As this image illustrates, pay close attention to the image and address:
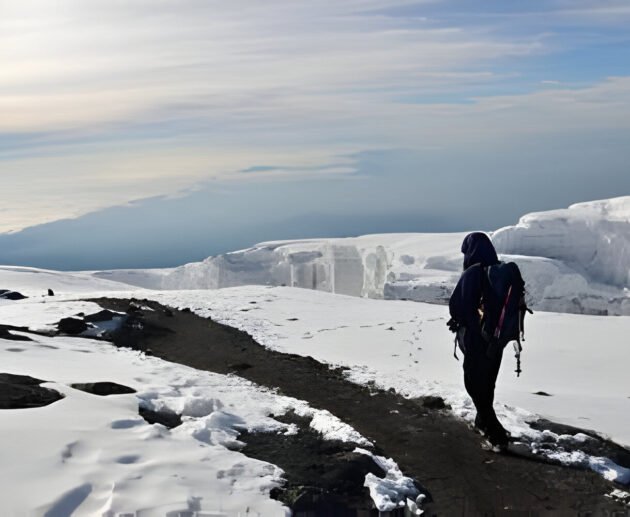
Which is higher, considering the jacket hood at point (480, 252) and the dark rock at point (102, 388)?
the jacket hood at point (480, 252)

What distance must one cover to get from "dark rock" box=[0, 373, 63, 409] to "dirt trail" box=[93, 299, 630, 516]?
13.8 feet

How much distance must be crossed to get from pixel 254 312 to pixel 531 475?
2043cm

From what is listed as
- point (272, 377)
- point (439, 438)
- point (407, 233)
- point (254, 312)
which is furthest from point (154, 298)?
point (407, 233)

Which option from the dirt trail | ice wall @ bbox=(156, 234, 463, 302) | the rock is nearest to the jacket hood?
the dirt trail

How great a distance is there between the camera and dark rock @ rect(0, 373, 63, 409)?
8523mm

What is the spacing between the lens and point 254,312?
27531mm

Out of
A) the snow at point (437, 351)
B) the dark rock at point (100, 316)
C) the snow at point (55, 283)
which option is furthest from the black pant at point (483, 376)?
the snow at point (55, 283)

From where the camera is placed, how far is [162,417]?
Answer: 9.25 metres

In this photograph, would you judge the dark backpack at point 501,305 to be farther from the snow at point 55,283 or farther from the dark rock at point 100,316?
the snow at point 55,283

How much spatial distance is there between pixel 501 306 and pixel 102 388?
600 cm

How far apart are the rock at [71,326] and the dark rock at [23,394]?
9380 mm

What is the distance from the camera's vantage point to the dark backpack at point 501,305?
8516 millimetres

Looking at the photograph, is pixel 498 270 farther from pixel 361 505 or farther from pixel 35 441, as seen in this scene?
pixel 35 441

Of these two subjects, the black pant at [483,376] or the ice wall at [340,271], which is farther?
the ice wall at [340,271]
